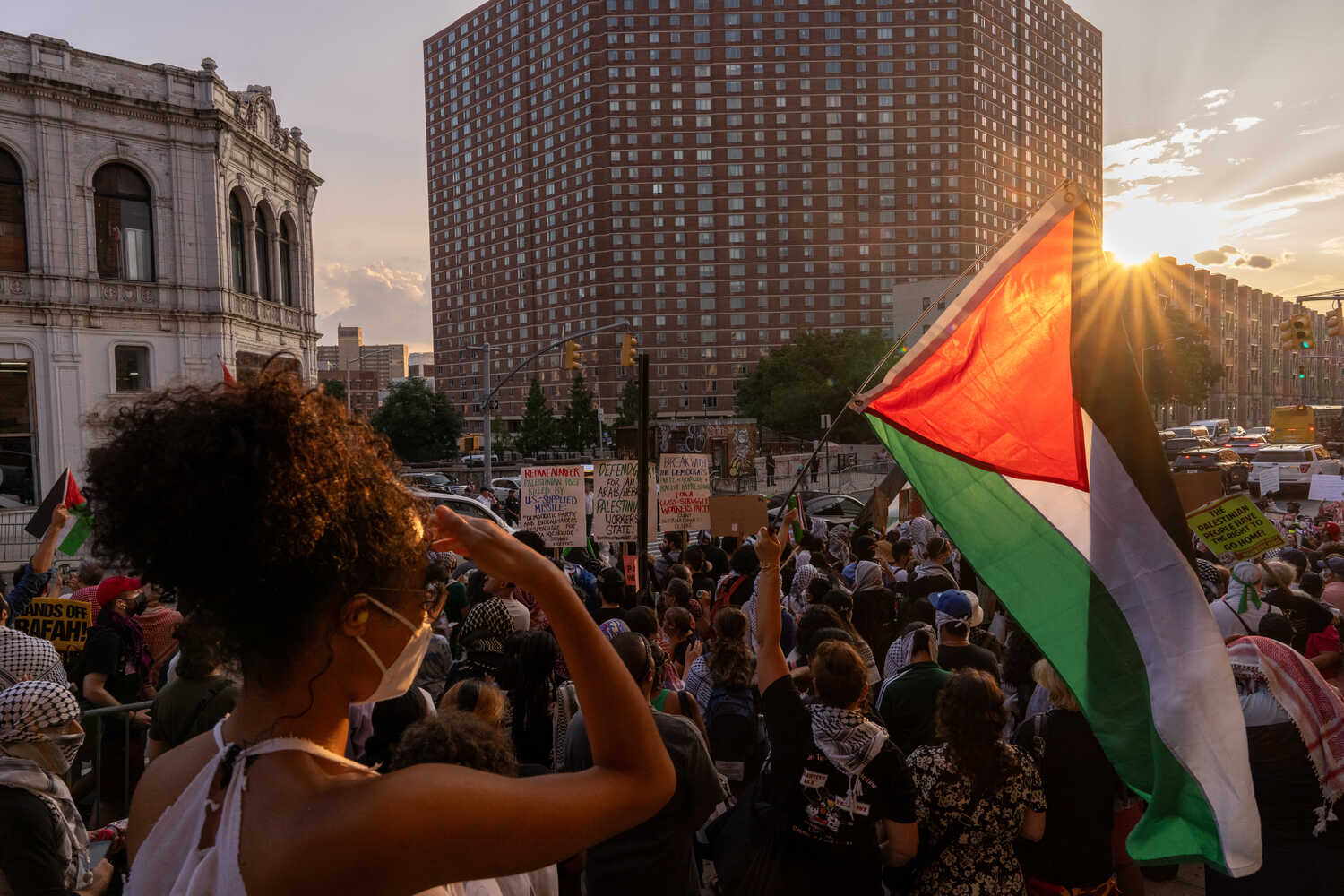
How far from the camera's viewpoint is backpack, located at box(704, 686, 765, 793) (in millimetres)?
4621

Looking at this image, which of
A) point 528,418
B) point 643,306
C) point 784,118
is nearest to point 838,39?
point 784,118

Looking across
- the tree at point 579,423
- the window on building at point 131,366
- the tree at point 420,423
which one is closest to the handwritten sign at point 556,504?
the window on building at point 131,366

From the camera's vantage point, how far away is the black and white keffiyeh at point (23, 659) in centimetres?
434

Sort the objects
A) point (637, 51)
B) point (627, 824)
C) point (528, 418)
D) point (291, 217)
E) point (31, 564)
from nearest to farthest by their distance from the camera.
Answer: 1. point (627, 824)
2. point (31, 564)
3. point (291, 217)
4. point (528, 418)
5. point (637, 51)

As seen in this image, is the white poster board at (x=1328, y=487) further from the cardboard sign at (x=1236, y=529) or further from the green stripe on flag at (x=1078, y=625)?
the green stripe on flag at (x=1078, y=625)

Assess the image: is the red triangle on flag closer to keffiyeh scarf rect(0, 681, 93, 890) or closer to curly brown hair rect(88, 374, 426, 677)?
curly brown hair rect(88, 374, 426, 677)

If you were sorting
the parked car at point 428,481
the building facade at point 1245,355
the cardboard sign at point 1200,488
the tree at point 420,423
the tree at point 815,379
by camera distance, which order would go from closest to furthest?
the parked car at point 428,481 < the cardboard sign at point 1200,488 < the tree at point 815,379 < the tree at point 420,423 < the building facade at point 1245,355

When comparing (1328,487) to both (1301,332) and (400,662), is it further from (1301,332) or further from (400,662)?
(400,662)

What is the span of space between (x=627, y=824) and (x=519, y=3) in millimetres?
132728

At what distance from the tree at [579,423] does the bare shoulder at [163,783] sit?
255 feet

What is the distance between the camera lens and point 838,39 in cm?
10894

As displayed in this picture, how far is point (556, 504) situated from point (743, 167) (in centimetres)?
10522

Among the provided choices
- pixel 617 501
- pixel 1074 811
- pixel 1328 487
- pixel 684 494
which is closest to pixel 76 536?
pixel 617 501

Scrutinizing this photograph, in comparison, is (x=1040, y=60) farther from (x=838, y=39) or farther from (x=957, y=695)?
(x=957, y=695)
